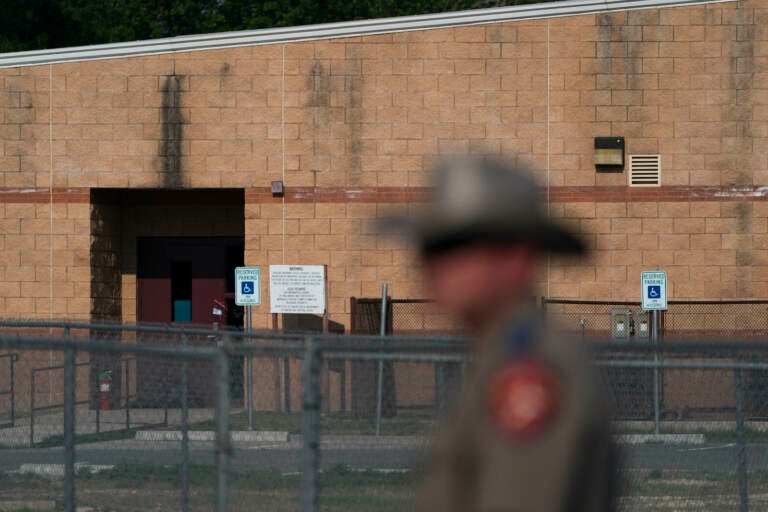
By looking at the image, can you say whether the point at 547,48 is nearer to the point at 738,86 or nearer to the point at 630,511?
the point at 738,86

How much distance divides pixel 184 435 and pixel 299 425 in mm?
980

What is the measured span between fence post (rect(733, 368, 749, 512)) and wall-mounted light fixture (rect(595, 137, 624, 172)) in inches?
608

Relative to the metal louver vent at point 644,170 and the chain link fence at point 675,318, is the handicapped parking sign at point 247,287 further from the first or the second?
the metal louver vent at point 644,170

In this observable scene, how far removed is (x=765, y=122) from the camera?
24.1m

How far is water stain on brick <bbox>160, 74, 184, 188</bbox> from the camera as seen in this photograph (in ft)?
81.0

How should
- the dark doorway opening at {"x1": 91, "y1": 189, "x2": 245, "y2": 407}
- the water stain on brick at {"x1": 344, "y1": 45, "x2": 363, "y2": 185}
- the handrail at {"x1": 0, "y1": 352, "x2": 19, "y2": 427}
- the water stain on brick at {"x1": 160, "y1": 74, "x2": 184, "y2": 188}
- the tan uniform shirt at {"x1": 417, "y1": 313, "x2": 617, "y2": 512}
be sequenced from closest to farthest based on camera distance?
the tan uniform shirt at {"x1": 417, "y1": 313, "x2": 617, "y2": 512} → the handrail at {"x1": 0, "y1": 352, "x2": 19, "y2": 427} → the water stain on brick at {"x1": 344, "y1": 45, "x2": 363, "y2": 185} → the water stain on brick at {"x1": 160, "y1": 74, "x2": 184, "y2": 188} → the dark doorway opening at {"x1": 91, "y1": 189, "x2": 245, "y2": 407}

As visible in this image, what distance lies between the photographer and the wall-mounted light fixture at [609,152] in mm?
24094

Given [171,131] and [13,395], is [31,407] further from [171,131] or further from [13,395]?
[171,131]

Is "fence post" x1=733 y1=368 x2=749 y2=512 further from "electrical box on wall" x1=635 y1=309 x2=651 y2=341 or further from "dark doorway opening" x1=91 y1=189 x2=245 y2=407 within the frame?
"dark doorway opening" x1=91 y1=189 x2=245 y2=407

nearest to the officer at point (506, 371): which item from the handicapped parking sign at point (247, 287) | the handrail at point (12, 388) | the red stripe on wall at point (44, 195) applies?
the handrail at point (12, 388)

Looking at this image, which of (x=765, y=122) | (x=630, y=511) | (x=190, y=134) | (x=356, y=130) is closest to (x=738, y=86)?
(x=765, y=122)

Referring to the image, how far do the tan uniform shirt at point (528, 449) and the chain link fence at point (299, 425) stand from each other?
4.31 metres

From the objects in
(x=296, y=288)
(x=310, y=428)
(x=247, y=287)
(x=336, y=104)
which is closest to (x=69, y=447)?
(x=310, y=428)

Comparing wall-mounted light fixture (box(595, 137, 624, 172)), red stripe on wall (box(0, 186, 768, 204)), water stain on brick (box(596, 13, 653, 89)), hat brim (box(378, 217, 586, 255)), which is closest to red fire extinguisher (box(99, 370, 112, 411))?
hat brim (box(378, 217, 586, 255))
